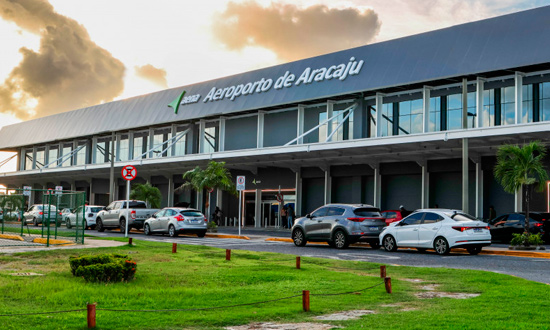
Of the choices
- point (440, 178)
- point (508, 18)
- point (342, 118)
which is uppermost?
point (508, 18)

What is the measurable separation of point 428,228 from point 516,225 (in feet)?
24.7

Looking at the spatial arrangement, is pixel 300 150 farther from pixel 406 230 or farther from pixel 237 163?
pixel 406 230

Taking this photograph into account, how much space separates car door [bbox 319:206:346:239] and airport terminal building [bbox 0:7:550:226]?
687cm

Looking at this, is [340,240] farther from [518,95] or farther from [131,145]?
[131,145]

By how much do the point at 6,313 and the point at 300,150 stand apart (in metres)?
27.8

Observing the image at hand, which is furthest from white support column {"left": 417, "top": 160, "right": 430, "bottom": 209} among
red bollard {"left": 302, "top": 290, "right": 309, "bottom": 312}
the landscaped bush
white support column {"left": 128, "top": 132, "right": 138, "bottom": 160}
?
white support column {"left": 128, "top": 132, "right": 138, "bottom": 160}

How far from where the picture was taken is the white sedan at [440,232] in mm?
20109

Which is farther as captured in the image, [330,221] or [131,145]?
[131,145]

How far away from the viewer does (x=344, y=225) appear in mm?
22578

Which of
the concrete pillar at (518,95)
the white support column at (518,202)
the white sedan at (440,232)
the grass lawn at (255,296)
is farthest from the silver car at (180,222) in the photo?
the concrete pillar at (518,95)

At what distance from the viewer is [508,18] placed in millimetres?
30594

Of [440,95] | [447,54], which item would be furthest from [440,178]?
[447,54]

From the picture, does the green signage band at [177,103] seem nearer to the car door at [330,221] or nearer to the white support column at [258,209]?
the white support column at [258,209]

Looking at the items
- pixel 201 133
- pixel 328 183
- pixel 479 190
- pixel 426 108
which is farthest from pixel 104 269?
pixel 201 133
